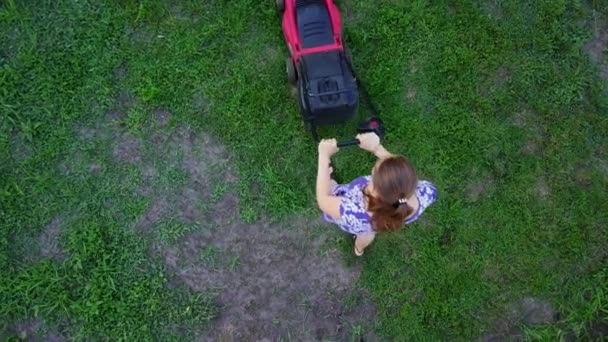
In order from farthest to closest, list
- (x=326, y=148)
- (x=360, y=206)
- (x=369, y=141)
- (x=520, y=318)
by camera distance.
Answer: (x=520, y=318)
(x=369, y=141)
(x=326, y=148)
(x=360, y=206)

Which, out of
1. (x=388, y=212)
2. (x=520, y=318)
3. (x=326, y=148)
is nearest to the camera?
(x=388, y=212)

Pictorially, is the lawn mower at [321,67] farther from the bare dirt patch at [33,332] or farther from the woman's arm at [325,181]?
the bare dirt patch at [33,332]

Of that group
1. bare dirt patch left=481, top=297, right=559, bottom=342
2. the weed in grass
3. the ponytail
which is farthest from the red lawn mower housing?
bare dirt patch left=481, top=297, right=559, bottom=342

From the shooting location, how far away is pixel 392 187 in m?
3.38

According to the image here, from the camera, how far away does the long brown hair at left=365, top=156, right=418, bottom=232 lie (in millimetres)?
3369

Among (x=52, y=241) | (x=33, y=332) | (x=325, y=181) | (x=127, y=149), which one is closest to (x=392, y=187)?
(x=325, y=181)

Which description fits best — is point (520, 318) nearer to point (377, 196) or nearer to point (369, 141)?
point (369, 141)

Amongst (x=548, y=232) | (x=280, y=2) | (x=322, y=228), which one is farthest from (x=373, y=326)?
(x=280, y=2)

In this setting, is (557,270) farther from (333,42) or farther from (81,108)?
(81,108)

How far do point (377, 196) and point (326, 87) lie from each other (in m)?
1.33

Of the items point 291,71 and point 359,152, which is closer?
point 291,71

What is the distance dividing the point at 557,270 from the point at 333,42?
261 centimetres

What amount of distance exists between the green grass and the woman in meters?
0.90

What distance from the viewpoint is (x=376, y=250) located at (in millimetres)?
4852
